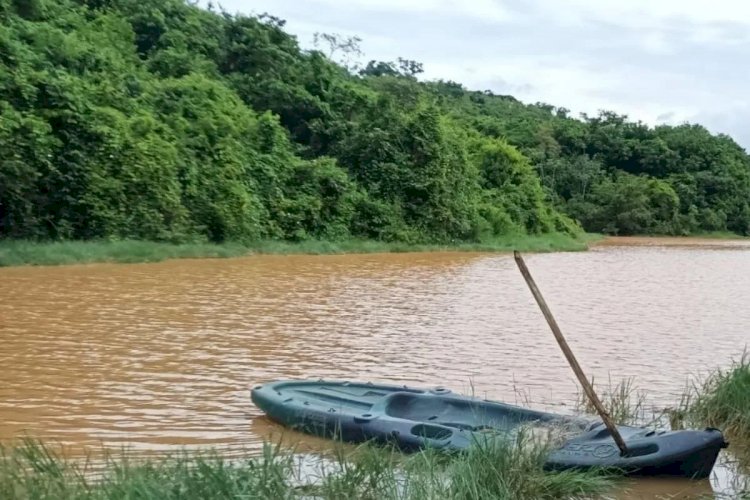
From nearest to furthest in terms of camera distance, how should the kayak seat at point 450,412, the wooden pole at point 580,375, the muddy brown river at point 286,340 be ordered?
the wooden pole at point 580,375 < the kayak seat at point 450,412 < the muddy brown river at point 286,340

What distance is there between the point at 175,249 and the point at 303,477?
17.5 meters

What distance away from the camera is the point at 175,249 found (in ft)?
70.2

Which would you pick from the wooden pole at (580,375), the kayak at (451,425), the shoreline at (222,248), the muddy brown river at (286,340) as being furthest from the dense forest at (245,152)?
the wooden pole at (580,375)

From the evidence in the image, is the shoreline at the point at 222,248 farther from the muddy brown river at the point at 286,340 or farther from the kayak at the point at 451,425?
the kayak at the point at 451,425

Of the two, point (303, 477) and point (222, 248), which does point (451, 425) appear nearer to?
point (303, 477)

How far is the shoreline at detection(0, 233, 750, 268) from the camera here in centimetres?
1814

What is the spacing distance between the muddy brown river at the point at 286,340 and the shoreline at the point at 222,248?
2.46ft

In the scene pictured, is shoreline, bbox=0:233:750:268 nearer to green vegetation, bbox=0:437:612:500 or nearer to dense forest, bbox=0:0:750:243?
dense forest, bbox=0:0:750:243

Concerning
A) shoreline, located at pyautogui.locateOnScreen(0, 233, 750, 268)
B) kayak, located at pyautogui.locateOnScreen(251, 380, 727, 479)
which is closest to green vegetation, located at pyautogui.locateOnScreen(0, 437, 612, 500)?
kayak, located at pyautogui.locateOnScreen(251, 380, 727, 479)

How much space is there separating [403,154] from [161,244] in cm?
1216

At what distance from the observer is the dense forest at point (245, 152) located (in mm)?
21266

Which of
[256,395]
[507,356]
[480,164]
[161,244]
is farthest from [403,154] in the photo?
[256,395]

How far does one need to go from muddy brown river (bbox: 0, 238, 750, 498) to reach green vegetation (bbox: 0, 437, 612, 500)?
3.02 feet

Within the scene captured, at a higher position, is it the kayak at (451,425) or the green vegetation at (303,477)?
the green vegetation at (303,477)
